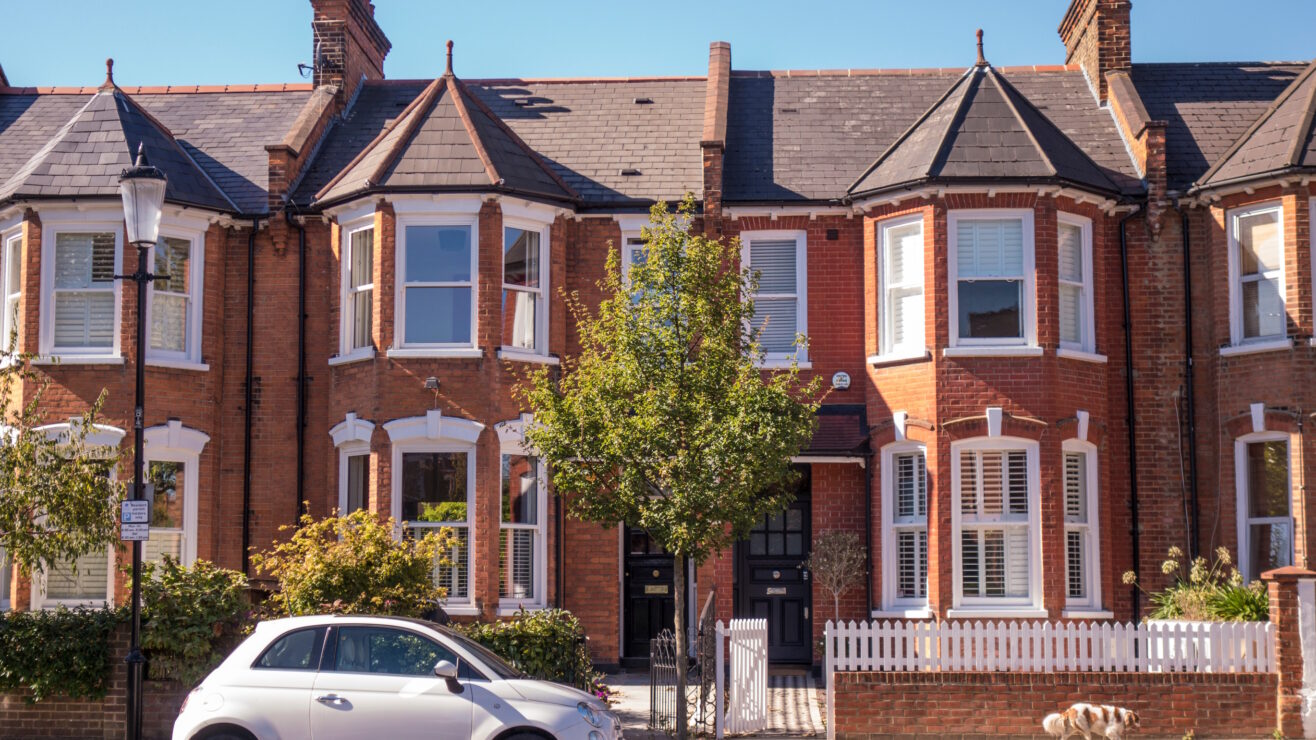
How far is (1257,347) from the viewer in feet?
59.9

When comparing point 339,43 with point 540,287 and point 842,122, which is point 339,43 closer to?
point 540,287

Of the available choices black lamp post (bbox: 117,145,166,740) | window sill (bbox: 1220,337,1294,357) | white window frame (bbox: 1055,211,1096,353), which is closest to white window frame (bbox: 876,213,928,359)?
white window frame (bbox: 1055,211,1096,353)

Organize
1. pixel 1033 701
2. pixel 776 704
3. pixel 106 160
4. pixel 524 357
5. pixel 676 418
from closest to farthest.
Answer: pixel 676 418 < pixel 1033 701 < pixel 776 704 < pixel 524 357 < pixel 106 160

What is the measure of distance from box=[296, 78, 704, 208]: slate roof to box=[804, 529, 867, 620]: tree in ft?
17.3

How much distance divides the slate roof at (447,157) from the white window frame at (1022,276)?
205 inches

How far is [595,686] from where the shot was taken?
15.3m

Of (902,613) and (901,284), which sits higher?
(901,284)

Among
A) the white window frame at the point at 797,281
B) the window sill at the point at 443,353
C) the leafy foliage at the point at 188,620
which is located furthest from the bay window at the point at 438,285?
the leafy foliage at the point at 188,620

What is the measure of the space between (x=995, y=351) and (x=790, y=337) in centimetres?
295

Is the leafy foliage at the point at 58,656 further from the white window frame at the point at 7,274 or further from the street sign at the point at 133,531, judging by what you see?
the white window frame at the point at 7,274

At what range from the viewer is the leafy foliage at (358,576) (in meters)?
14.4

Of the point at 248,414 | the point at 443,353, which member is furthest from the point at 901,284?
the point at 248,414

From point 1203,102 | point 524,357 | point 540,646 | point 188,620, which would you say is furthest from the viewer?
point 1203,102

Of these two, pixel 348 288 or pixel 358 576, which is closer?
pixel 358 576
